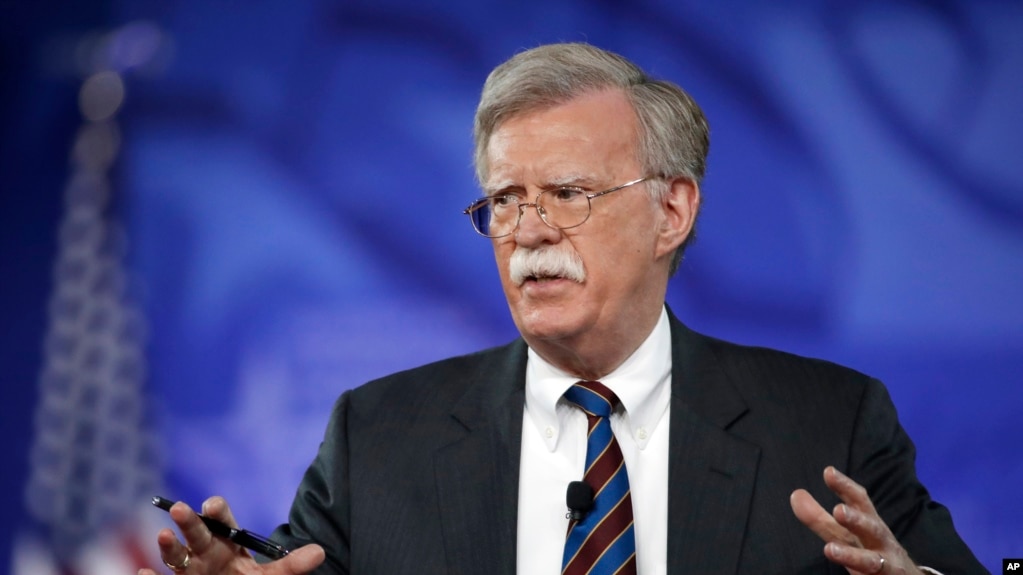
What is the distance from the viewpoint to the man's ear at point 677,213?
255 cm

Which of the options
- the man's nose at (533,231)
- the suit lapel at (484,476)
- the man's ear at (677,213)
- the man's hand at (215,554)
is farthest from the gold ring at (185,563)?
the man's ear at (677,213)

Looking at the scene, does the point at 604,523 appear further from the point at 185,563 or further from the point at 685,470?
the point at 185,563

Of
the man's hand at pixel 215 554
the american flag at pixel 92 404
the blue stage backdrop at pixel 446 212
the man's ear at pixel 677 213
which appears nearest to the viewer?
the man's hand at pixel 215 554

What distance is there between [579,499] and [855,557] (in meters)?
0.54

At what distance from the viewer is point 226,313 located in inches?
135

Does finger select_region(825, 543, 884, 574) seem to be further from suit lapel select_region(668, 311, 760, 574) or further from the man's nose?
the man's nose

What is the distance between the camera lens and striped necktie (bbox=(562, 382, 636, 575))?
2156 mm

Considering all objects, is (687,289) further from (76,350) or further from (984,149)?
(76,350)

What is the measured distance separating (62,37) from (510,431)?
2.07m

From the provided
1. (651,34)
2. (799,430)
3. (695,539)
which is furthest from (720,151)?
(695,539)

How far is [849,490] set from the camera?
1.88 metres

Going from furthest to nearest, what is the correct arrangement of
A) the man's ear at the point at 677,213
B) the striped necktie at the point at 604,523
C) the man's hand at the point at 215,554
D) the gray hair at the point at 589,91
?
the man's ear at the point at 677,213 → the gray hair at the point at 589,91 → the striped necktie at the point at 604,523 → the man's hand at the point at 215,554

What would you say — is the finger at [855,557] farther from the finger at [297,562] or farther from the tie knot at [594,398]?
the finger at [297,562]

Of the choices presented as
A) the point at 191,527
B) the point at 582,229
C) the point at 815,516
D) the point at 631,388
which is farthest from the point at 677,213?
the point at 191,527
